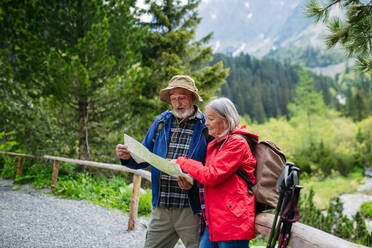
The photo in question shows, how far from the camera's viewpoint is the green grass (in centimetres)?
2193

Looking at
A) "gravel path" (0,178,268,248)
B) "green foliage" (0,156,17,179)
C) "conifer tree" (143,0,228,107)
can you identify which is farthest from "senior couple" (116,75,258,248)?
"green foliage" (0,156,17,179)

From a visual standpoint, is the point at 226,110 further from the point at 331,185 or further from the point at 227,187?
the point at 331,185

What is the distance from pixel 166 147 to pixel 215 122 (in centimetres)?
58

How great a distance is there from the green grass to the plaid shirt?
20.4 metres

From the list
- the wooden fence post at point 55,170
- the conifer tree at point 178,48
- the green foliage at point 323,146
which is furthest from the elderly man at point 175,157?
the green foliage at point 323,146

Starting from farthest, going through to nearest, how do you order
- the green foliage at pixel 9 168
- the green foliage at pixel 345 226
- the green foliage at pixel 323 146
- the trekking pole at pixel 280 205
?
the green foliage at pixel 323 146 → the green foliage at pixel 9 168 → the green foliage at pixel 345 226 → the trekking pole at pixel 280 205

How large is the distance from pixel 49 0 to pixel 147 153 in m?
7.07

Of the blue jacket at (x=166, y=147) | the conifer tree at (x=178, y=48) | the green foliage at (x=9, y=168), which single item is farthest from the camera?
the conifer tree at (x=178, y=48)

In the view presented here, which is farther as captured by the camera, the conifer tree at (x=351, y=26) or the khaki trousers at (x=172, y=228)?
the conifer tree at (x=351, y=26)

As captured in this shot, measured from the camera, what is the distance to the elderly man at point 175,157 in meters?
1.95

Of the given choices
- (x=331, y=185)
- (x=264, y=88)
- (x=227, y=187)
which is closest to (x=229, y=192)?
(x=227, y=187)

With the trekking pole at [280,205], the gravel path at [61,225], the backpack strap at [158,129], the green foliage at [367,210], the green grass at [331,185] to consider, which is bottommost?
the green foliage at [367,210]

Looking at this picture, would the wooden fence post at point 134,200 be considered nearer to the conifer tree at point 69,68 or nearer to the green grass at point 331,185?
the conifer tree at point 69,68

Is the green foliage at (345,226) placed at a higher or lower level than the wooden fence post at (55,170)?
lower
